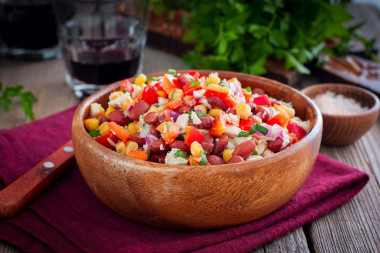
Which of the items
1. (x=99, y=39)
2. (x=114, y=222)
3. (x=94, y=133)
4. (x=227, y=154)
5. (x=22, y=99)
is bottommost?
(x=22, y=99)

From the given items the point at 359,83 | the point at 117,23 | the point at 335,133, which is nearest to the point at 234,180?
the point at 335,133

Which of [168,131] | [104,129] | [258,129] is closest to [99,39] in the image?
[104,129]

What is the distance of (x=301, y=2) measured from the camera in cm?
287

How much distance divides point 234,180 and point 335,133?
1.09m

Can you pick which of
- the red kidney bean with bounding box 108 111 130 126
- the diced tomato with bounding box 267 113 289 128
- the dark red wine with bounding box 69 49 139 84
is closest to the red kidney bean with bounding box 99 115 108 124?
the red kidney bean with bounding box 108 111 130 126

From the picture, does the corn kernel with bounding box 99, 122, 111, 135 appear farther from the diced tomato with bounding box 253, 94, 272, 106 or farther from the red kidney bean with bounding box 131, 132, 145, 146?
the diced tomato with bounding box 253, 94, 272, 106

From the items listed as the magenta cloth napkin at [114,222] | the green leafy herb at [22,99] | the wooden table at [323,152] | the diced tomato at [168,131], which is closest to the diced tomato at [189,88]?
the diced tomato at [168,131]

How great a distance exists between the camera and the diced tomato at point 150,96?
1.72 metres

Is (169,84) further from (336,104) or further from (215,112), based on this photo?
(336,104)

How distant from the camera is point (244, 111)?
63.0 inches

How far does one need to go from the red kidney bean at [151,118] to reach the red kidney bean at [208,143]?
0.21 m

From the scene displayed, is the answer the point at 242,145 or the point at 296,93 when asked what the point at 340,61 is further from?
the point at 242,145

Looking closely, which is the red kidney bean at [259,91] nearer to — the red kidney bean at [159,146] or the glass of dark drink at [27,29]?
the red kidney bean at [159,146]

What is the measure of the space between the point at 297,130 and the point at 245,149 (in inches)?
13.4
